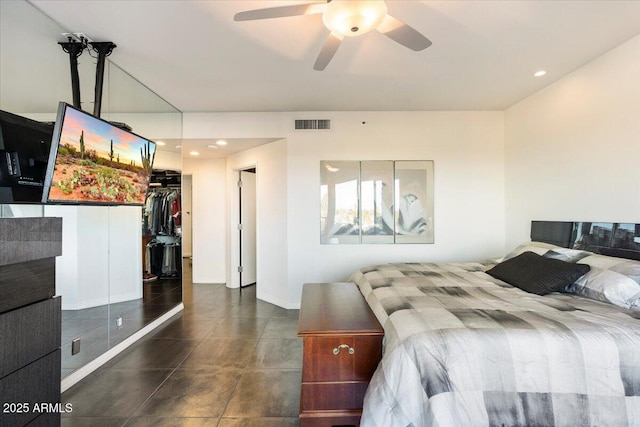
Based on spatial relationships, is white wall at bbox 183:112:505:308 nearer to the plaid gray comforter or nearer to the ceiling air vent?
the ceiling air vent

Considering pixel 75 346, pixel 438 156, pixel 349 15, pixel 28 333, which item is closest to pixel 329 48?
pixel 349 15

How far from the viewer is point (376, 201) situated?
404 cm

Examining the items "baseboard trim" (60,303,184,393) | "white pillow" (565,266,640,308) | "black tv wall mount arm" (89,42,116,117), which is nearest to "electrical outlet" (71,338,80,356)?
"baseboard trim" (60,303,184,393)

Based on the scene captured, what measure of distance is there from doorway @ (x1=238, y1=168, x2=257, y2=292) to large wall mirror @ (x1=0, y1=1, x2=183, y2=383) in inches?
54.7

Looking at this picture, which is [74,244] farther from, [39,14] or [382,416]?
[382,416]

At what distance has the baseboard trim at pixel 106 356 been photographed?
2.20 metres

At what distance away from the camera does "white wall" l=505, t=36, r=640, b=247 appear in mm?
2346

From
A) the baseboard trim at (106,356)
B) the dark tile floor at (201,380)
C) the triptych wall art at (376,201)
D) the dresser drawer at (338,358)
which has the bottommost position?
the dark tile floor at (201,380)

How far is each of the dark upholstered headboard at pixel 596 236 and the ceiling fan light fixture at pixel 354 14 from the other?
2641 millimetres

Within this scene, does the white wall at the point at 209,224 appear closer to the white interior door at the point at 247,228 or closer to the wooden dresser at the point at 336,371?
the white interior door at the point at 247,228

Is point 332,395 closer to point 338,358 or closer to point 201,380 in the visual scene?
point 338,358

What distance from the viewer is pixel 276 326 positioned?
3.39 meters

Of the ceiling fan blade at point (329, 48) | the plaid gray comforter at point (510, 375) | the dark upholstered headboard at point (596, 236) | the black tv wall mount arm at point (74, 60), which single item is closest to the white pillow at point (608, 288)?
the plaid gray comforter at point (510, 375)

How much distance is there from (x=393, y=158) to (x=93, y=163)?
11.2 feet
